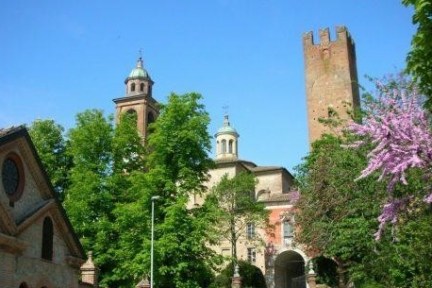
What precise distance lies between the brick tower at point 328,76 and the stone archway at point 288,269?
496 inches

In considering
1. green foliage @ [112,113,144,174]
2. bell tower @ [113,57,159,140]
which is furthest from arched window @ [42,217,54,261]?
bell tower @ [113,57,159,140]

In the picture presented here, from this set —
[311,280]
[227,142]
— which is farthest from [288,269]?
[227,142]

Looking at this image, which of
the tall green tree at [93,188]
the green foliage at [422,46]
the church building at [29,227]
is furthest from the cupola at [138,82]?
the green foliage at [422,46]

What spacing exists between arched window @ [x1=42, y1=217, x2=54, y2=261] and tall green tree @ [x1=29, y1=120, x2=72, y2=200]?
15.5 meters

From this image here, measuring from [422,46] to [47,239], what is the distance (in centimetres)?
1570

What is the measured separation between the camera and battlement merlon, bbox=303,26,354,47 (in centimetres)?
5784

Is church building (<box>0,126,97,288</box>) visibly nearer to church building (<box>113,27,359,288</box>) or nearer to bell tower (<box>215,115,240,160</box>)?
church building (<box>113,27,359,288</box>)

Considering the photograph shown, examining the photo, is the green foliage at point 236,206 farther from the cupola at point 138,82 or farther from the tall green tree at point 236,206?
the cupola at point 138,82

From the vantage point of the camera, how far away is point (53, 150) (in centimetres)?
3619

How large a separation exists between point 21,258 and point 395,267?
15.4 meters

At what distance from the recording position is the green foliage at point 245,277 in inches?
1567

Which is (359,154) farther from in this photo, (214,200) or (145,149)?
(145,149)

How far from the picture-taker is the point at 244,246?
50.3 metres

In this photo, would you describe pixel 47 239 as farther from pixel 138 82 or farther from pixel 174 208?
pixel 138 82
